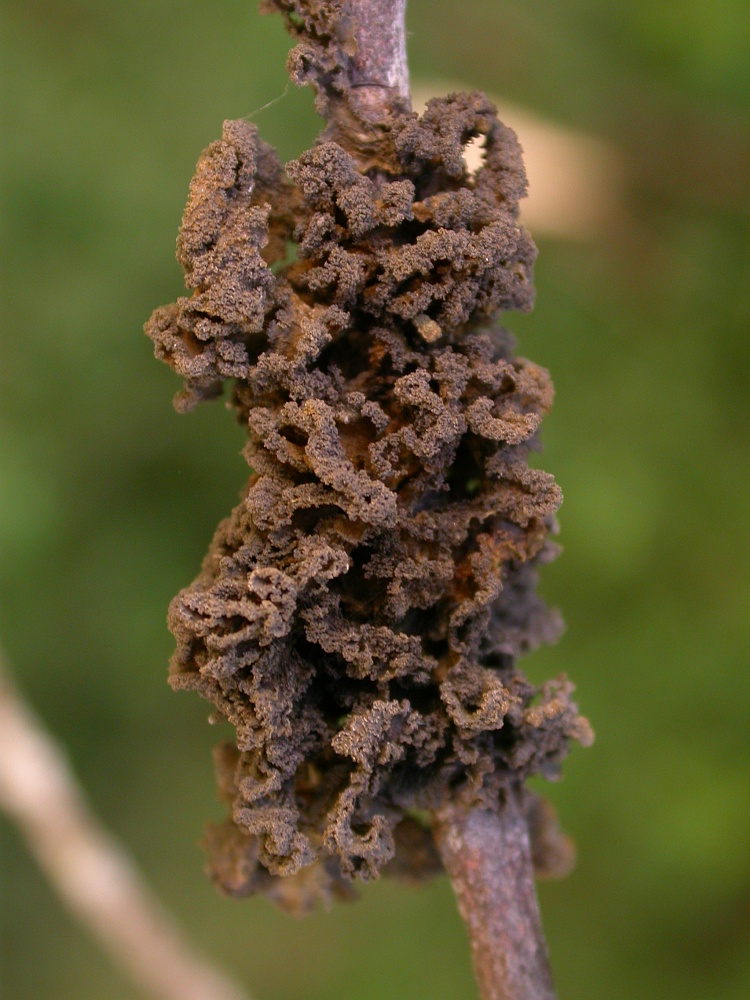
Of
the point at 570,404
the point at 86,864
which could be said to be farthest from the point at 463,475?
the point at 86,864

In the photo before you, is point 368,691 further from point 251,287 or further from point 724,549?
point 724,549

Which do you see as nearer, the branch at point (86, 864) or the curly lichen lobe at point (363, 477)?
the curly lichen lobe at point (363, 477)

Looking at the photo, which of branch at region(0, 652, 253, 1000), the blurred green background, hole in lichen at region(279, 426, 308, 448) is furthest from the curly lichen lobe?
branch at region(0, 652, 253, 1000)

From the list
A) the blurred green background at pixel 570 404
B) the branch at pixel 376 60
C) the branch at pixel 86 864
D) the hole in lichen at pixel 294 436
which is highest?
the blurred green background at pixel 570 404

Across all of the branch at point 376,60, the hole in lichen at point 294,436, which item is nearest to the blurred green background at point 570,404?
the branch at point 376,60

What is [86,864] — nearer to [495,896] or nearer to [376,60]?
[495,896]

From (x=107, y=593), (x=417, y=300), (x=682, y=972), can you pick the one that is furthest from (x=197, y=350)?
(x=682, y=972)

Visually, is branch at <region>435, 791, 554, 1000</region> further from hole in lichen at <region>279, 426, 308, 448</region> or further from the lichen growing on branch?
hole in lichen at <region>279, 426, 308, 448</region>

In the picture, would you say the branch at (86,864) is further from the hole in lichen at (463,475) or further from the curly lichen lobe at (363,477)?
the hole in lichen at (463,475)
